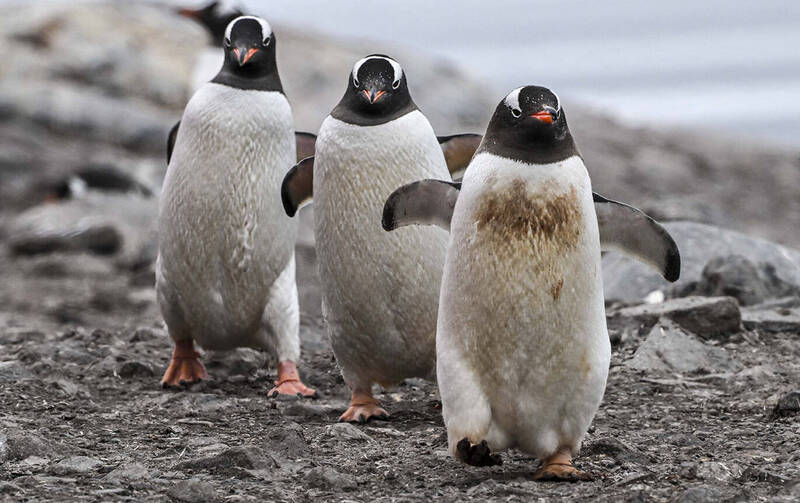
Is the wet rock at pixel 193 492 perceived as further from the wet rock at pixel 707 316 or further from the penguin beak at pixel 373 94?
the wet rock at pixel 707 316

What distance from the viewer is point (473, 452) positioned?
152 inches

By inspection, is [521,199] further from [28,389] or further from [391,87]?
[28,389]

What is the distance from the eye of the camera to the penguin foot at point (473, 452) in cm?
385

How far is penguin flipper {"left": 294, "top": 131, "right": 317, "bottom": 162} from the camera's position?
5.69 m

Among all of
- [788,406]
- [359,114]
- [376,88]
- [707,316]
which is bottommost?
[788,406]

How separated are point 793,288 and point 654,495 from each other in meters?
3.70

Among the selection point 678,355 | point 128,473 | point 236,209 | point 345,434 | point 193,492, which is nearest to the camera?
point 193,492

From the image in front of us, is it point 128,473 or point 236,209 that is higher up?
point 236,209

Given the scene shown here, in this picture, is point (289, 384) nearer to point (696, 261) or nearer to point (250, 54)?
point (250, 54)

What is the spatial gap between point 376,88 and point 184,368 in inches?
73.7

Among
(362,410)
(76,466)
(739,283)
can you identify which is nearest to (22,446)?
(76,466)

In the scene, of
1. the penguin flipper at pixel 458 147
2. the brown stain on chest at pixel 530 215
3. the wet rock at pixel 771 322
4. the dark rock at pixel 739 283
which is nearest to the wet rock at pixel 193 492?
the brown stain on chest at pixel 530 215

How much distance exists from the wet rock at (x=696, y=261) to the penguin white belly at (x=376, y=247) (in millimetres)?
2445

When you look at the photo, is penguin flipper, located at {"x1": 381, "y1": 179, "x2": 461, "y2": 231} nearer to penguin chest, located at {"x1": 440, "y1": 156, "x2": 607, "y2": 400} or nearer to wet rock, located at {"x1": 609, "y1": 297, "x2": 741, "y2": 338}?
penguin chest, located at {"x1": 440, "y1": 156, "x2": 607, "y2": 400}
